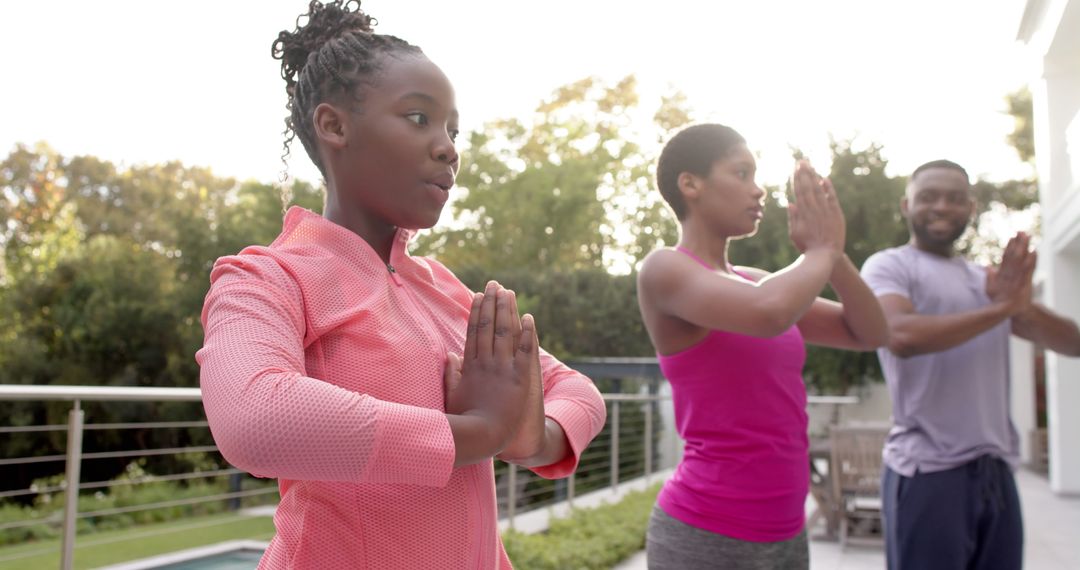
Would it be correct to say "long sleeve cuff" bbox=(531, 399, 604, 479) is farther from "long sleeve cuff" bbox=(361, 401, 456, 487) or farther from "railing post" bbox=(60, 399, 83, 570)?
"railing post" bbox=(60, 399, 83, 570)

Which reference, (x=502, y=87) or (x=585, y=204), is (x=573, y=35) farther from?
(x=585, y=204)

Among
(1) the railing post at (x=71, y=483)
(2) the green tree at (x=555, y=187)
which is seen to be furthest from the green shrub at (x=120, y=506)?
(2) the green tree at (x=555, y=187)

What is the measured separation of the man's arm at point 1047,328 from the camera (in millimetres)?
2521

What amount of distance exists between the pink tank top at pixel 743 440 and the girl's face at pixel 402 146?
1056mm

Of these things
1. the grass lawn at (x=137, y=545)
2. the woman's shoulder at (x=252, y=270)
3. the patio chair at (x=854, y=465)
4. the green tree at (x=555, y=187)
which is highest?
the green tree at (x=555, y=187)

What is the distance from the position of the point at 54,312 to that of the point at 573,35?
40.1 ft

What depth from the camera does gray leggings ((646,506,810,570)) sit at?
6.00 ft

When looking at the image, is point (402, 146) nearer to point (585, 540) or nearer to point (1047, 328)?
point (1047, 328)

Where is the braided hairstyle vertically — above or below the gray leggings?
above

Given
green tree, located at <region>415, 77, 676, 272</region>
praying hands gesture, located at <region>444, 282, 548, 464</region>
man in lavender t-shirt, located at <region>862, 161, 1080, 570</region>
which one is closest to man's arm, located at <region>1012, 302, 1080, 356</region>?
man in lavender t-shirt, located at <region>862, 161, 1080, 570</region>

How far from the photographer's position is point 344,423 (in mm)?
708

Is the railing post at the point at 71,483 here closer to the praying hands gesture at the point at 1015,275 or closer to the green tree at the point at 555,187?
the praying hands gesture at the point at 1015,275

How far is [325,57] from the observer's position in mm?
1023

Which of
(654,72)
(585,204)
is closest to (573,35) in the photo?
(654,72)
